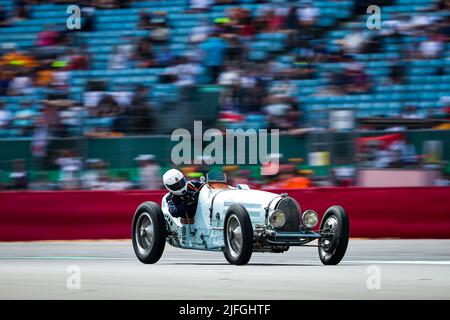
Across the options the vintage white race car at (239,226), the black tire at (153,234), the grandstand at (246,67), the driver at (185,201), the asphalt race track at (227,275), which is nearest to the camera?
the asphalt race track at (227,275)

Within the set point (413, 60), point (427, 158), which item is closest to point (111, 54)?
point (413, 60)

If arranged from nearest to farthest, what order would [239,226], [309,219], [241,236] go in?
[241,236] → [239,226] → [309,219]

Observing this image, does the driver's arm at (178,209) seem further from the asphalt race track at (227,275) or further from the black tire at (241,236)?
the black tire at (241,236)

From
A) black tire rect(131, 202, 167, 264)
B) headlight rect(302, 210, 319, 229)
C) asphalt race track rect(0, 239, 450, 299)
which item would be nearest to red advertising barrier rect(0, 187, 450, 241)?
asphalt race track rect(0, 239, 450, 299)

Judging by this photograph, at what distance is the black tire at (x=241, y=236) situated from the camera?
1116 cm

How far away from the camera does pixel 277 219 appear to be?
11.6m

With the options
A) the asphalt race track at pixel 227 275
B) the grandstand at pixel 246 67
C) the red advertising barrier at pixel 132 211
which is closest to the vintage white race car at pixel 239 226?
the asphalt race track at pixel 227 275

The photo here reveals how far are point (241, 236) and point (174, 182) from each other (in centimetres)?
152

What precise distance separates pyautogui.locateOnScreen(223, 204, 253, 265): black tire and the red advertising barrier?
5.73 m

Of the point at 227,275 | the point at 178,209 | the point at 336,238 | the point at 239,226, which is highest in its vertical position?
the point at 178,209

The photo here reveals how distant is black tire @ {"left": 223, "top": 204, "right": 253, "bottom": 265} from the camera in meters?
11.2

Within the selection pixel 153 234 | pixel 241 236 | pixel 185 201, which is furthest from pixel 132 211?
pixel 241 236

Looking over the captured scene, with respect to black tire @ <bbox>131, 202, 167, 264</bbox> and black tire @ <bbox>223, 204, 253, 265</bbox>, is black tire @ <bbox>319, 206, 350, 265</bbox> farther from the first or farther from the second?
black tire @ <bbox>131, 202, 167, 264</bbox>

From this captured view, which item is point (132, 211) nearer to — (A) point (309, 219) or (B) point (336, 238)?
(A) point (309, 219)
